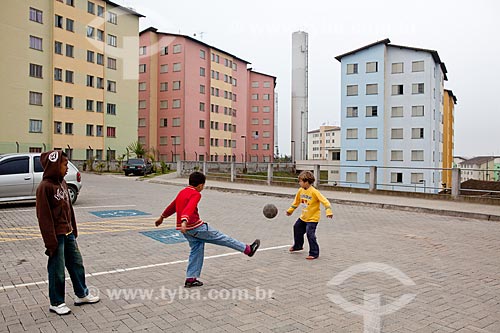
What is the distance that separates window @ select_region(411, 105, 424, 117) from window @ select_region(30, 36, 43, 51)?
143 feet

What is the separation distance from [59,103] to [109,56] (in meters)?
10.1

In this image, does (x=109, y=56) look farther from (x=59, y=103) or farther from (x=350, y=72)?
(x=350, y=72)

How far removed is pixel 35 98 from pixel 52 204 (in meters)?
46.3

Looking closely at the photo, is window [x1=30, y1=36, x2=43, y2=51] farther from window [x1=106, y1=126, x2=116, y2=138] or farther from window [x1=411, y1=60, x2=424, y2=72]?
window [x1=411, y1=60, x2=424, y2=72]

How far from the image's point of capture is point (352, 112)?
58.1 m

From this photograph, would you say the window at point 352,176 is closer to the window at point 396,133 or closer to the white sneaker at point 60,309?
the window at point 396,133

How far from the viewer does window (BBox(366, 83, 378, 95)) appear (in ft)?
184

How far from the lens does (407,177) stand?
51.5 metres

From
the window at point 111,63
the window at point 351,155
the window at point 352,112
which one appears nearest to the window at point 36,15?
the window at point 111,63

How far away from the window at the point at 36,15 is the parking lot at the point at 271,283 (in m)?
41.7

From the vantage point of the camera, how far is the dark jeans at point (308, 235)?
23.4ft

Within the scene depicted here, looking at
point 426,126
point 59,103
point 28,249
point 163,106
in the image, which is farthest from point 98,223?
point 163,106

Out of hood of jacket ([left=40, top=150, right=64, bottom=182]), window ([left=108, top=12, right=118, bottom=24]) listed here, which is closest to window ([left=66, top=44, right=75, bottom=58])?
window ([left=108, top=12, right=118, bottom=24])

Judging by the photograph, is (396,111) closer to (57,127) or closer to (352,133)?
(352,133)
